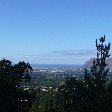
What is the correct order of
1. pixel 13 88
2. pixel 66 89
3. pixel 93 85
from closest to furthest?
1. pixel 13 88
2. pixel 93 85
3. pixel 66 89

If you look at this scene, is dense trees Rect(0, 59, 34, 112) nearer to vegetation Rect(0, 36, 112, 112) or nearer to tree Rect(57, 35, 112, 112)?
vegetation Rect(0, 36, 112, 112)

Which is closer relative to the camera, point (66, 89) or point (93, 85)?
point (93, 85)

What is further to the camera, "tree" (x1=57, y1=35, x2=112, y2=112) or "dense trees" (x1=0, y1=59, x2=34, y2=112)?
"tree" (x1=57, y1=35, x2=112, y2=112)

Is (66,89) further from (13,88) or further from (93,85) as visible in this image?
(13,88)

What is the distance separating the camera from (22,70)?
55344 mm

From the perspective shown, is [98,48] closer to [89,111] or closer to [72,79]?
[72,79]

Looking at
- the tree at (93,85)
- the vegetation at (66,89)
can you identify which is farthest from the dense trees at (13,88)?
the tree at (93,85)

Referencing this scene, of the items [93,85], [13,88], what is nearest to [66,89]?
[93,85]

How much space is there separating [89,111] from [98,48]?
21.4 m

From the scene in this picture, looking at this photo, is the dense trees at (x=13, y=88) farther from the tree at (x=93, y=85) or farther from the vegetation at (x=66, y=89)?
the tree at (x=93, y=85)

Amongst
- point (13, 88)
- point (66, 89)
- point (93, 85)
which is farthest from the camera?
point (66, 89)

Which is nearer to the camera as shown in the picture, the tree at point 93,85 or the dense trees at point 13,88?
the dense trees at point 13,88

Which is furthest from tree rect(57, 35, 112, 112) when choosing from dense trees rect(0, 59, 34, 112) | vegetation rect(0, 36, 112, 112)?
dense trees rect(0, 59, 34, 112)

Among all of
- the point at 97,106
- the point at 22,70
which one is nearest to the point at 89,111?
Result: the point at 97,106
